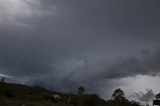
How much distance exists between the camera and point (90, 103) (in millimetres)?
131250

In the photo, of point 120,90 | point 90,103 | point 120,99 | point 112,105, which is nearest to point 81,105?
point 90,103

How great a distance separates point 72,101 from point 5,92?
1195 inches

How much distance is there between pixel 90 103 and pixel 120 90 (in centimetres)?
5543

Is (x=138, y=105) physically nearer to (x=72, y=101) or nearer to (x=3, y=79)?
(x=72, y=101)

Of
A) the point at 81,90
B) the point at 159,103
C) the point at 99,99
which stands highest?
the point at 81,90

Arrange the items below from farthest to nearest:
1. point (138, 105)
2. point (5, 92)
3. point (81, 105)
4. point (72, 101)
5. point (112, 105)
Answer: point (138, 105), point (112, 105), point (72, 101), point (81, 105), point (5, 92)

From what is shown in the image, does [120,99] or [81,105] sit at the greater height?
[120,99]

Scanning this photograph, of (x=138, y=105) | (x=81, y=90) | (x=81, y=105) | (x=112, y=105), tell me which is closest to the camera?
(x=81, y=105)

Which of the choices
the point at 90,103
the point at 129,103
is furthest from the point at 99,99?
the point at 129,103

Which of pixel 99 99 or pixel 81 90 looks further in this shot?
pixel 81 90

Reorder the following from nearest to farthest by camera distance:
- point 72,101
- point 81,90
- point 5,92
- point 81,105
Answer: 1. point 5,92
2. point 81,105
3. point 72,101
4. point 81,90

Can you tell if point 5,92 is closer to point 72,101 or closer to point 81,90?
point 72,101

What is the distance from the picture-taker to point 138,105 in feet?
529

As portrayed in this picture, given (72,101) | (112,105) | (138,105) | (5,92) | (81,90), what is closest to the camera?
(5,92)
